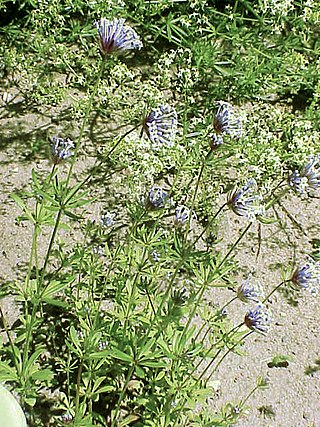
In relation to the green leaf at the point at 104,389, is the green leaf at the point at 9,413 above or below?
above

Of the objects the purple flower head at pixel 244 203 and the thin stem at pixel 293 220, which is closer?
the purple flower head at pixel 244 203

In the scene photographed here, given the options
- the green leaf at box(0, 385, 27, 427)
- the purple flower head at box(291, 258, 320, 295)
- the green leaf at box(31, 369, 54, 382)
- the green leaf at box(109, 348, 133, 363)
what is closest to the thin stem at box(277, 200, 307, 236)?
the purple flower head at box(291, 258, 320, 295)

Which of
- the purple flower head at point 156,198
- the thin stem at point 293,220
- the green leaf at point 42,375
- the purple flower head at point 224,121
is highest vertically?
the purple flower head at point 224,121

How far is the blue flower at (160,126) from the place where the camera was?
140 centimetres

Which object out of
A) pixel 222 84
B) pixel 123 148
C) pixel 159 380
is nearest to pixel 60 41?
pixel 222 84

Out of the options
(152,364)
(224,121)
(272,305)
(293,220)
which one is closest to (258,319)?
(152,364)

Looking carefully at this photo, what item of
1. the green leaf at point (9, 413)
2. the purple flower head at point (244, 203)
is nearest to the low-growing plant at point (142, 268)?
the purple flower head at point (244, 203)

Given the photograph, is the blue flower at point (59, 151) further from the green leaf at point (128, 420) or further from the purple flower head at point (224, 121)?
the green leaf at point (128, 420)

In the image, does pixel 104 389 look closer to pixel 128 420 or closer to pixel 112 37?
pixel 128 420

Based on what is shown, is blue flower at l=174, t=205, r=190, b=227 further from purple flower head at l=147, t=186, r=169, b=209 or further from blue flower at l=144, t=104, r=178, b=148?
blue flower at l=144, t=104, r=178, b=148

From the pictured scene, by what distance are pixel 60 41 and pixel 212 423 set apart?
63.5 inches

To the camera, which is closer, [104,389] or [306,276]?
[306,276]

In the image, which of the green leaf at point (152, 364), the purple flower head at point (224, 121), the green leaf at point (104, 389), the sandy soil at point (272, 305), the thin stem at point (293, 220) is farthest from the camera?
the thin stem at point (293, 220)

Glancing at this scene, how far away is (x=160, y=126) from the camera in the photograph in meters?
1.42
